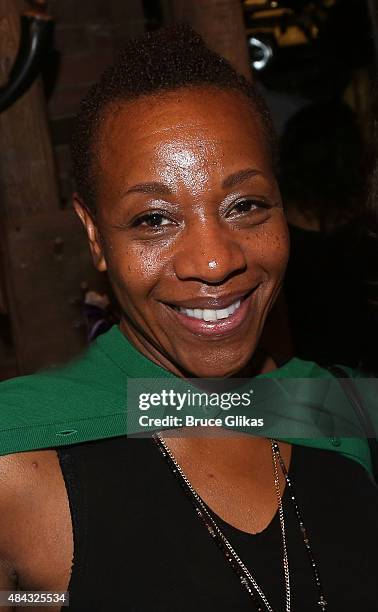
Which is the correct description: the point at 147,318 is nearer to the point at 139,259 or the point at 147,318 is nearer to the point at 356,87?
the point at 139,259

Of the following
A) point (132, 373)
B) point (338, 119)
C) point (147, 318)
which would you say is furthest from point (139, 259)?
point (338, 119)

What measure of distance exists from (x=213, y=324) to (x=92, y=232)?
0.98 feet

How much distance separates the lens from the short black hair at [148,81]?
1.39 meters

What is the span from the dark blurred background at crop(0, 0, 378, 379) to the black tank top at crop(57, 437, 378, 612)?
62 cm

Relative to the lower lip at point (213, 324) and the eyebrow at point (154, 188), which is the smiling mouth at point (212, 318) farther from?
the eyebrow at point (154, 188)

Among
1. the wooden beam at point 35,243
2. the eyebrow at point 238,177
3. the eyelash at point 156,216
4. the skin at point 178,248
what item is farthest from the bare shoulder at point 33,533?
the wooden beam at point 35,243

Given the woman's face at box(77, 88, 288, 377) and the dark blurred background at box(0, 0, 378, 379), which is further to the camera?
the dark blurred background at box(0, 0, 378, 379)

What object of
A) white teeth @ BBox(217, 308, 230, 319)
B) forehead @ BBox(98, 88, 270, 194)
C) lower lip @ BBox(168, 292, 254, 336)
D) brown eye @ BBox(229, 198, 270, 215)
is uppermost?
forehead @ BBox(98, 88, 270, 194)

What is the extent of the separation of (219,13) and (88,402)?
1422 millimetres

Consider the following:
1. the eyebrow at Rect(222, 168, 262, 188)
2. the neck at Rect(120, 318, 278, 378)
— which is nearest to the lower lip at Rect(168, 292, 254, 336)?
the neck at Rect(120, 318, 278, 378)

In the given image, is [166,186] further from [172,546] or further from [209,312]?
[172,546]

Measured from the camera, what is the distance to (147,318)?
1.43 m

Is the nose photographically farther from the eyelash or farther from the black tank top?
the black tank top

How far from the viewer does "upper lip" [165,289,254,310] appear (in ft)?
4.48
